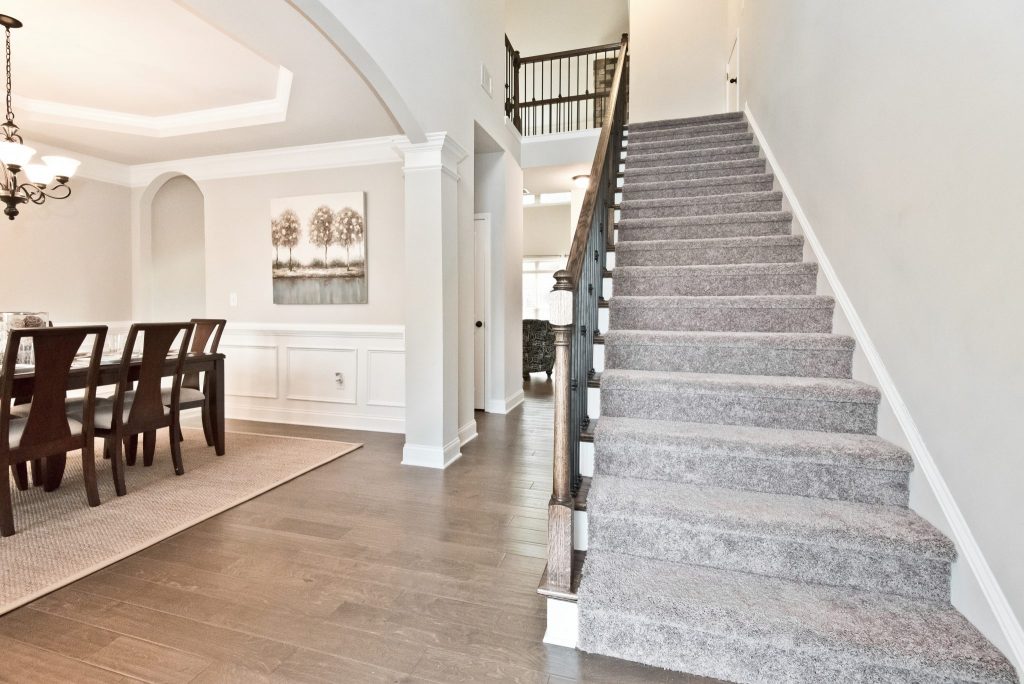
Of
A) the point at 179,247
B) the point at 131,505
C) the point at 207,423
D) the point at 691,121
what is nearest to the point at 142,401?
the point at 131,505

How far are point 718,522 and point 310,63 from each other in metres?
3.39

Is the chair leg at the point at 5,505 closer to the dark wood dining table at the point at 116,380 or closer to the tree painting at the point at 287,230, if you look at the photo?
the dark wood dining table at the point at 116,380

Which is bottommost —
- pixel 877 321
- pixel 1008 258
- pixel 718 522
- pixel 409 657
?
pixel 409 657

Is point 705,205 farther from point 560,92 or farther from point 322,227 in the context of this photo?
point 560,92

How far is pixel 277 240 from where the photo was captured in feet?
14.9

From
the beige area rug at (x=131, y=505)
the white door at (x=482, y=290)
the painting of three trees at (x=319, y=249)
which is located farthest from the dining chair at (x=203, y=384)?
the white door at (x=482, y=290)

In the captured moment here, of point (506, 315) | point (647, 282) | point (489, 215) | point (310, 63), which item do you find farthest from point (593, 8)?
point (647, 282)

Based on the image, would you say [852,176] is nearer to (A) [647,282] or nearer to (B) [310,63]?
(A) [647,282]

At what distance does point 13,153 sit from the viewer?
116 inches

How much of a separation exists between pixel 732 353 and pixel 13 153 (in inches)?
176

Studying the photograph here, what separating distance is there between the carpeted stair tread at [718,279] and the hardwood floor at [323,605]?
4.61ft

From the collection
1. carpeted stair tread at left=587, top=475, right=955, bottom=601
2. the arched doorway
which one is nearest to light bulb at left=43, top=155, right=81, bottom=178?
the arched doorway

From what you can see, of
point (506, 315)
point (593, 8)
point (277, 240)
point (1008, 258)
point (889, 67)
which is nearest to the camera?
point (1008, 258)

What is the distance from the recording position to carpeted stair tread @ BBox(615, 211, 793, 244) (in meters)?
3.05
